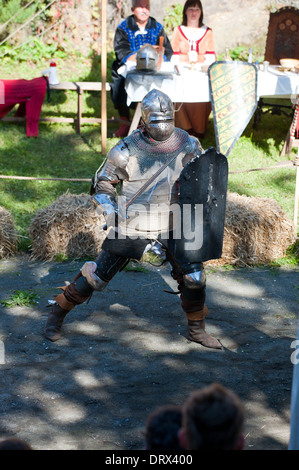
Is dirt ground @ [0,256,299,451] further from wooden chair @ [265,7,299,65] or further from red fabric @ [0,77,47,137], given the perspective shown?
wooden chair @ [265,7,299,65]

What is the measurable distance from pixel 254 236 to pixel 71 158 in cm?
335

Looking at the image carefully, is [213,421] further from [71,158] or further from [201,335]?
[71,158]

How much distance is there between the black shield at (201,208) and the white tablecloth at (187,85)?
366cm

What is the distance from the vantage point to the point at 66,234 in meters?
5.69

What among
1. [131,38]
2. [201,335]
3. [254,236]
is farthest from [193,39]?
[201,335]

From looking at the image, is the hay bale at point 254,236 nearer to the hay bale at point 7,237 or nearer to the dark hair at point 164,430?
the hay bale at point 7,237

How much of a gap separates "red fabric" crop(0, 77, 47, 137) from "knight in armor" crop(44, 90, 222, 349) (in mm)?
4919

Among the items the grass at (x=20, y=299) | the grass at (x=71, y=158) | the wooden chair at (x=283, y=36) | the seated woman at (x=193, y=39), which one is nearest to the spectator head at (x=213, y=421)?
the grass at (x=20, y=299)

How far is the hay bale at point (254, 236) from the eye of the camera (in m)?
5.66

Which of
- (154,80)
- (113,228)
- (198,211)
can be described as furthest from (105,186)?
(154,80)

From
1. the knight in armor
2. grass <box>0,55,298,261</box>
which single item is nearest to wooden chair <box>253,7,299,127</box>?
grass <box>0,55,298,261</box>

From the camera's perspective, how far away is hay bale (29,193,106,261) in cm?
566

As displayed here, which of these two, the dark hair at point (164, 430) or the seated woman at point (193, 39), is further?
the seated woman at point (193, 39)

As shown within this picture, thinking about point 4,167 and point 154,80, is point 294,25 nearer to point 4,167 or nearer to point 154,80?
point 154,80
